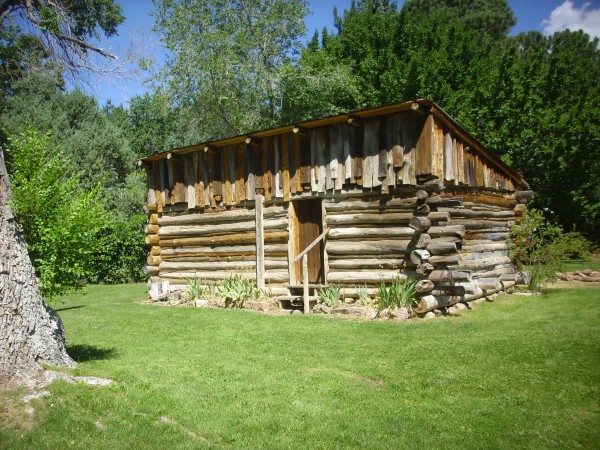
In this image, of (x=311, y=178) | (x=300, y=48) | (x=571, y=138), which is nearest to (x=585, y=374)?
(x=311, y=178)

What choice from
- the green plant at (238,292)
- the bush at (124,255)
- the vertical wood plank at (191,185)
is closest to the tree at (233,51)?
the bush at (124,255)

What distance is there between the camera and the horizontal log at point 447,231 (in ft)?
38.3

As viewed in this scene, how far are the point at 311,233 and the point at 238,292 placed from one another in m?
2.60

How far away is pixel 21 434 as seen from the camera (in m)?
4.89

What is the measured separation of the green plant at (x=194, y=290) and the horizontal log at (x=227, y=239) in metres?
Result: 1.27

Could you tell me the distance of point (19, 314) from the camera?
617 centimetres

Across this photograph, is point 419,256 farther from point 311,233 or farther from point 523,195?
point 523,195

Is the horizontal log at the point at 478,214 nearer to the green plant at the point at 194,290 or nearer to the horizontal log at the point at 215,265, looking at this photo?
the horizontal log at the point at 215,265

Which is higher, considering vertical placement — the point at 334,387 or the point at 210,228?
the point at 210,228

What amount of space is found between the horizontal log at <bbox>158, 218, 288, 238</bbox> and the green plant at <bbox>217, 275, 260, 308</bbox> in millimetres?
1571

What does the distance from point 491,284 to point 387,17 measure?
21374mm

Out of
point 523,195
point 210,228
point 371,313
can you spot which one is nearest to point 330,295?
point 371,313

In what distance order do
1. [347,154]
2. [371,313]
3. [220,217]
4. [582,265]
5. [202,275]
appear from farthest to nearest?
1. [582,265]
2. [202,275]
3. [220,217]
4. [347,154]
5. [371,313]

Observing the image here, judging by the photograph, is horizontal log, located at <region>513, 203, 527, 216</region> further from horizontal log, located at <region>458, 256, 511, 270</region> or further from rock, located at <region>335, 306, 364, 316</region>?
rock, located at <region>335, 306, 364, 316</region>
